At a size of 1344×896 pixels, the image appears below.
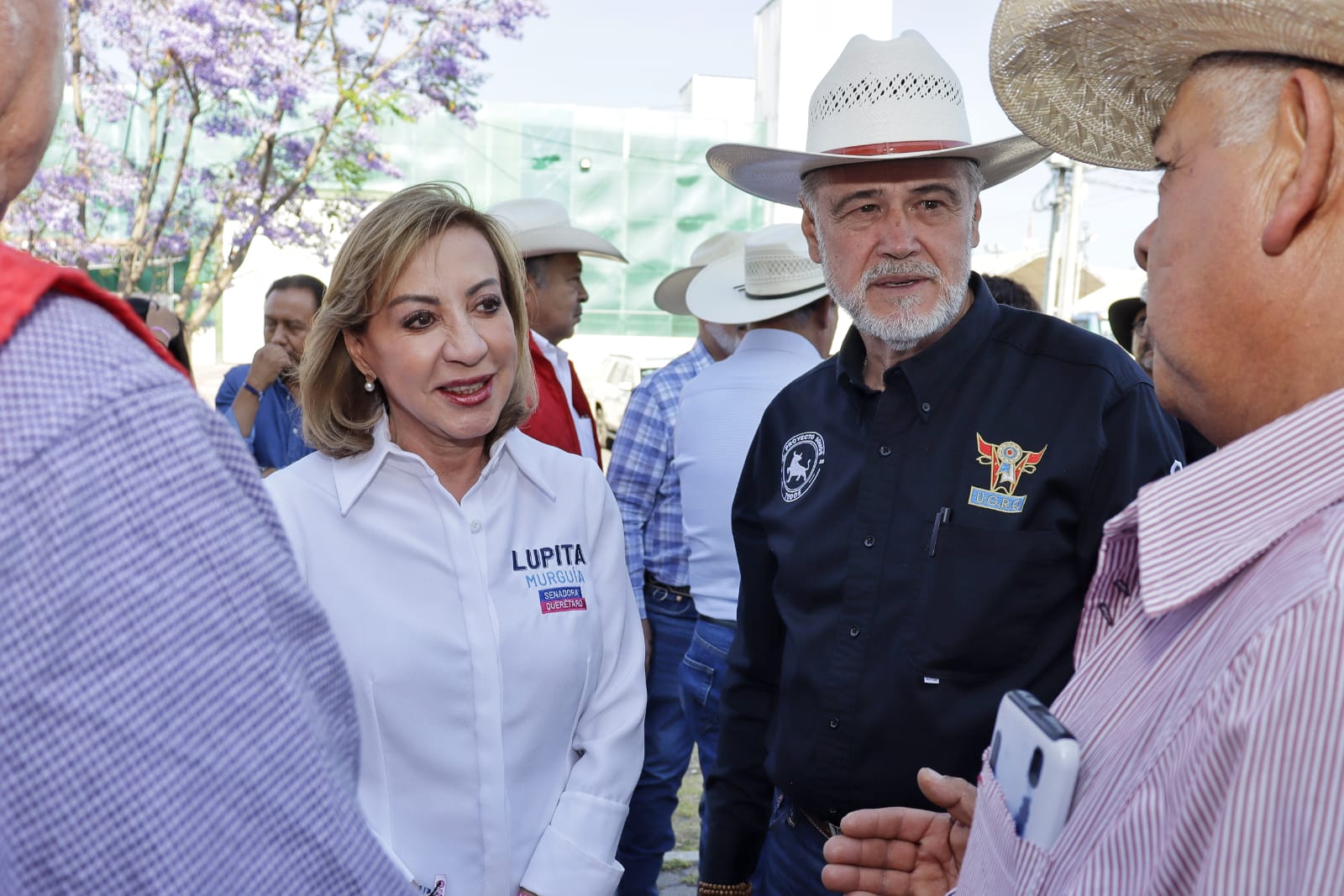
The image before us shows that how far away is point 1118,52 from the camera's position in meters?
1.54

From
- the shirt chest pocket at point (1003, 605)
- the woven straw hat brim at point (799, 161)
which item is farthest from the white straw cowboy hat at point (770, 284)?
the shirt chest pocket at point (1003, 605)

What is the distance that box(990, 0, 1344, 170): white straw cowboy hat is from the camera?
1116 mm

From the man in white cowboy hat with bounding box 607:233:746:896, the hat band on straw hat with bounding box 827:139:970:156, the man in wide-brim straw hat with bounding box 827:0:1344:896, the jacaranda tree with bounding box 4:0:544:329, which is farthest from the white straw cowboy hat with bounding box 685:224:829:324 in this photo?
the jacaranda tree with bounding box 4:0:544:329

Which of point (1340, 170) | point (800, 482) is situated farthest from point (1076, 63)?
point (800, 482)

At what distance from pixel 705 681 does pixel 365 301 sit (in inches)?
88.7

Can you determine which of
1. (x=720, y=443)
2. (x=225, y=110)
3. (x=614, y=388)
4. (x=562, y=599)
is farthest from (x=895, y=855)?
(x=614, y=388)

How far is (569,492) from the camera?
104 inches

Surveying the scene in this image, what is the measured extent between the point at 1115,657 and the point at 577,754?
5.04ft

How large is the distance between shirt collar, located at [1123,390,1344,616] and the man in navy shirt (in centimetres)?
484

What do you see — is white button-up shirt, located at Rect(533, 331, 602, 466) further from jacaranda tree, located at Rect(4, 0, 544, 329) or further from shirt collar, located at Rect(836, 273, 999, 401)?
jacaranda tree, located at Rect(4, 0, 544, 329)

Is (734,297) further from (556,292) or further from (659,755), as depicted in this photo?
(659,755)

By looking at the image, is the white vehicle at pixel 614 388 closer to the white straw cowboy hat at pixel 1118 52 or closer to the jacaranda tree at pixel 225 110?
the jacaranda tree at pixel 225 110

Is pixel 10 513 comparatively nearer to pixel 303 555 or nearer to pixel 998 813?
pixel 998 813

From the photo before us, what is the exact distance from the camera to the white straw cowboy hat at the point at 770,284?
4.81m
